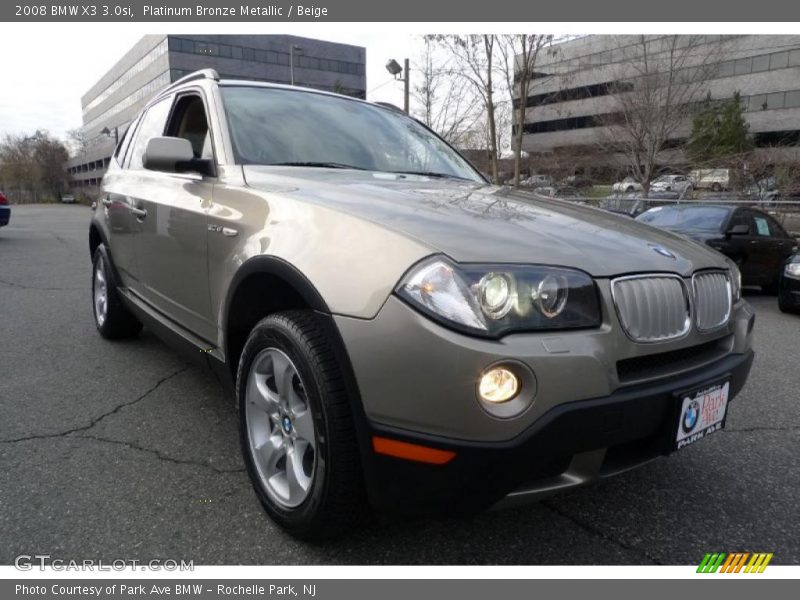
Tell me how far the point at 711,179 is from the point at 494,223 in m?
24.4

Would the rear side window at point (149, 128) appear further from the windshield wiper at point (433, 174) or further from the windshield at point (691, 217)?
the windshield at point (691, 217)

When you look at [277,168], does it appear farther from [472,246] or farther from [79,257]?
[79,257]

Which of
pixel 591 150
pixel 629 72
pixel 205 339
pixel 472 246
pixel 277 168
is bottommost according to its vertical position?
pixel 205 339

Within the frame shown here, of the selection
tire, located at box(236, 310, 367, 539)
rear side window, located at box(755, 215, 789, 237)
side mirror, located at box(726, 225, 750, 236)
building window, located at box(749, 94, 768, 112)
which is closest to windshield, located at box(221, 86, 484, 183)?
tire, located at box(236, 310, 367, 539)

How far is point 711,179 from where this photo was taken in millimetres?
22750

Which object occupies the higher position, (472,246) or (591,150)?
(591,150)

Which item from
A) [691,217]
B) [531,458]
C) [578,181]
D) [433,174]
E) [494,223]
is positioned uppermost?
[578,181]

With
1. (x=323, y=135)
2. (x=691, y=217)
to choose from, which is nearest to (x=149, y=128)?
(x=323, y=135)

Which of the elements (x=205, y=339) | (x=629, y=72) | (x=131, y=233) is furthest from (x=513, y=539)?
(x=629, y=72)

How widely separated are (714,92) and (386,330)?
5998 cm

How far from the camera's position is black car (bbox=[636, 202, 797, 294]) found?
316 inches

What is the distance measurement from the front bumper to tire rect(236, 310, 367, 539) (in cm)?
12

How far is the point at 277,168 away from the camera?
2604 millimetres

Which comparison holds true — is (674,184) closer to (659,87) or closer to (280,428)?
(659,87)
